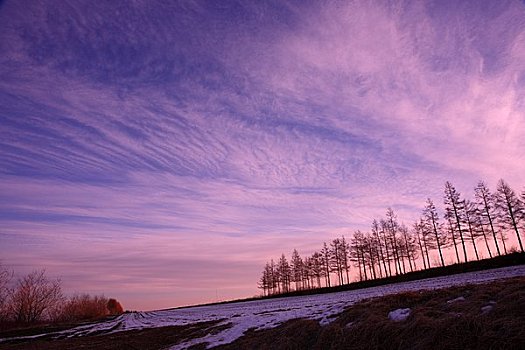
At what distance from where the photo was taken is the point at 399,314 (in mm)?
7852

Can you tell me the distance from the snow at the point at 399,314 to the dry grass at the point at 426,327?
6.2 inches

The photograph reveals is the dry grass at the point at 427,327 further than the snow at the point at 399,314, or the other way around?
the snow at the point at 399,314

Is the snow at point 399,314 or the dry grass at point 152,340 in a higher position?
the snow at point 399,314

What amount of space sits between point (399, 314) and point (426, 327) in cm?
149

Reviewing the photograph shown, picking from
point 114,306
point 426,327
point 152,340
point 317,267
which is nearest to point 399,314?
point 426,327

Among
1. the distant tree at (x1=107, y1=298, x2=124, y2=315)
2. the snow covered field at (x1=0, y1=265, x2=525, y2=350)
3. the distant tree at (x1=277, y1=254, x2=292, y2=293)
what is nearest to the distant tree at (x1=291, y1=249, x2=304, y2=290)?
the distant tree at (x1=277, y1=254, x2=292, y2=293)

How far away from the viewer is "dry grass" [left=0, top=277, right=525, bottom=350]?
5539mm

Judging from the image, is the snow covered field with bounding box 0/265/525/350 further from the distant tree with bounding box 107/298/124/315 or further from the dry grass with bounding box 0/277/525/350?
the distant tree with bounding box 107/298/124/315

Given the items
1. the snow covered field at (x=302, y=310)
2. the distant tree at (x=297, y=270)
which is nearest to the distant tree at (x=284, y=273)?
the distant tree at (x=297, y=270)

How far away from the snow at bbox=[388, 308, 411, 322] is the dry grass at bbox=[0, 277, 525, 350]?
0.16 meters

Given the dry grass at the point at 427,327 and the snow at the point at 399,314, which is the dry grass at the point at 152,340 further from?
the snow at the point at 399,314

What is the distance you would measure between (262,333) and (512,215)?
5052 cm

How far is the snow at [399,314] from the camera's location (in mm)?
7488

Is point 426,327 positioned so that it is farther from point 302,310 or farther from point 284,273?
point 284,273
